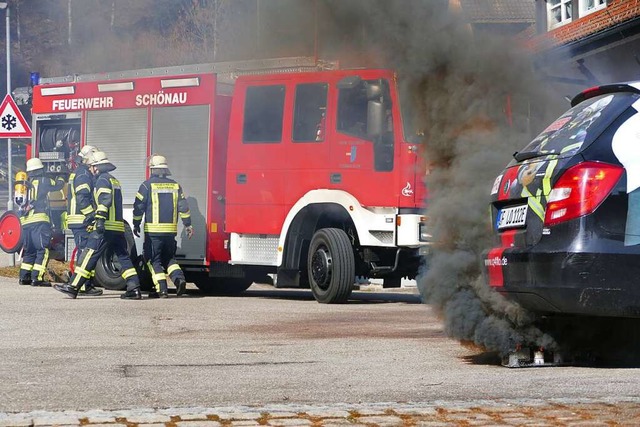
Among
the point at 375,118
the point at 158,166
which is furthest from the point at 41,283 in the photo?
the point at 375,118

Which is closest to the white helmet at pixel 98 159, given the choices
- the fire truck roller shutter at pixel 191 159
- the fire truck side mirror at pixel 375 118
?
the fire truck roller shutter at pixel 191 159

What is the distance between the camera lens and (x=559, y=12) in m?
26.7

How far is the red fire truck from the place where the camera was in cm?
1280

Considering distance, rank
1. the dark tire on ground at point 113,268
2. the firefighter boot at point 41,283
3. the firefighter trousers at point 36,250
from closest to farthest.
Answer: the dark tire on ground at point 113,268 → the firefighter trousers at point 36,250 → the firefighter boot at point 41,283

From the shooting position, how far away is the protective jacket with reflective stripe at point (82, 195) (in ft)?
47.7

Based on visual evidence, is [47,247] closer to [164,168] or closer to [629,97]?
[164,168]

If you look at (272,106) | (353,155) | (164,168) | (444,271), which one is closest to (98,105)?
(164,168)

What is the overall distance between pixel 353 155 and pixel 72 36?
11.4 feet

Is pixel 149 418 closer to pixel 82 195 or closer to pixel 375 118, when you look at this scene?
pixel 375 118

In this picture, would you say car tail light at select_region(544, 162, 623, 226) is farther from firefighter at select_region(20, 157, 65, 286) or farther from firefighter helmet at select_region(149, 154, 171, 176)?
firefighter at select_region(20, 157, 65, 286)

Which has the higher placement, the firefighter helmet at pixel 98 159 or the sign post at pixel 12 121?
the sign post at pixel 12 121

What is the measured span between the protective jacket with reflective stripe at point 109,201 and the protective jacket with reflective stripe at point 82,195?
103 millimetres

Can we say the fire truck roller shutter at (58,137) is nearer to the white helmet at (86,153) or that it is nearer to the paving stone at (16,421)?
the white helmet at (86,153)

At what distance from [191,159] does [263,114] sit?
1.51 metres
